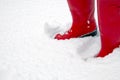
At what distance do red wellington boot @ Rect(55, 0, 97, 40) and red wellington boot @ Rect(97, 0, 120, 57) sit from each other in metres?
0.20

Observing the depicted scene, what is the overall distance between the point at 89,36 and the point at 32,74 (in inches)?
16.7

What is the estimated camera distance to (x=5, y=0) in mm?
2482

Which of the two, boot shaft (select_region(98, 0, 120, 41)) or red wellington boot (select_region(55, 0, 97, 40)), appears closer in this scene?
boot shaft (select_region(98, 0, 120, 41))

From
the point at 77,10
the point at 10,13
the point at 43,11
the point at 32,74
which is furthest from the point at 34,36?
the point at 10,13

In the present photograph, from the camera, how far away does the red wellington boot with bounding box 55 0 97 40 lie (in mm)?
1163

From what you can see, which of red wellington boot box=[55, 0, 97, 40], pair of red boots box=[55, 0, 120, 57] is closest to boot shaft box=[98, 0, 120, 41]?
pair of red boots box=[55, 0, 120, 57]

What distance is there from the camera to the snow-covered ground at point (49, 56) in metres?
0.89

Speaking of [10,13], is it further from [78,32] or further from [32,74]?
[32,74]

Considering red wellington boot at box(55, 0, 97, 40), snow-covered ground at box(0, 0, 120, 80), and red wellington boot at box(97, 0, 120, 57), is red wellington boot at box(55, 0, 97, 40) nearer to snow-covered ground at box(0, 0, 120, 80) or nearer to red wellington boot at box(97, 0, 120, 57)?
snow-covered ground at box(0, 0, 120, 80)

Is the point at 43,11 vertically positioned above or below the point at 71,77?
below

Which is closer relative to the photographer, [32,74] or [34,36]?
[32,74]

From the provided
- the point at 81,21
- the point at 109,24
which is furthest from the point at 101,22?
the point at 81,21

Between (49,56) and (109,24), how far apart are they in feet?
1.04

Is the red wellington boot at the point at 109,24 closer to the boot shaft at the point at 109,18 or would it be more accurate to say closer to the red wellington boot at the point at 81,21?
the boot shaft at the point at 109,18
